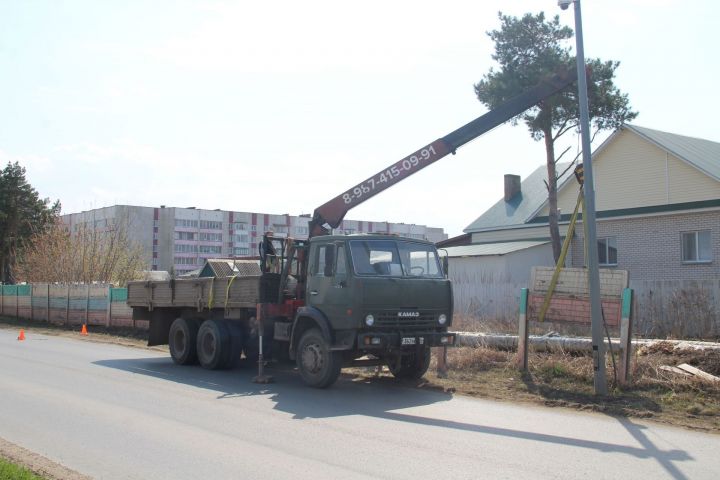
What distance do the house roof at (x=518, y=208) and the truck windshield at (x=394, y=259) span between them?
19599 millimetres

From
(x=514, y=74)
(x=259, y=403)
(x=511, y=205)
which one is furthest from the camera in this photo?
(x=511, y=205)

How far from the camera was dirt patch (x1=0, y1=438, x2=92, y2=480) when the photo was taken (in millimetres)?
6094

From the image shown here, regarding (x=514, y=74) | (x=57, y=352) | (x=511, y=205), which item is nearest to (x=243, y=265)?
(x=57, y=352)

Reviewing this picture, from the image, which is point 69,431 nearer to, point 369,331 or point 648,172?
point 369,331

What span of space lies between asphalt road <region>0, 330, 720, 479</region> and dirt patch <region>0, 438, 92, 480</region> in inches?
6.9

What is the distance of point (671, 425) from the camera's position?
8750 mm

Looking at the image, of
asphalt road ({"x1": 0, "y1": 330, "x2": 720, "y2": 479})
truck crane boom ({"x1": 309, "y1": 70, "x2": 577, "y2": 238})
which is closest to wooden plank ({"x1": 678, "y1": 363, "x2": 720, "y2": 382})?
asphalt road ({"x1": 0, "y1": 330, "x2": 720, "y2": 479})

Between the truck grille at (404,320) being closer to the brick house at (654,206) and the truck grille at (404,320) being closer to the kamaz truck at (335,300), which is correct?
the kamaz truck at (335,300)

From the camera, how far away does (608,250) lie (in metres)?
27.5

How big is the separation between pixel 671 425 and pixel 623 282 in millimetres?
3535

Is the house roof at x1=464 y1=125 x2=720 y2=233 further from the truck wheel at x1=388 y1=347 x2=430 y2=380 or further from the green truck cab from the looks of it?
the green truck cab

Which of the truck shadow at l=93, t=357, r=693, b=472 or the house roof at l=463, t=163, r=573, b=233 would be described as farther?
the house roof at l=463, t=163, r=573, b=233

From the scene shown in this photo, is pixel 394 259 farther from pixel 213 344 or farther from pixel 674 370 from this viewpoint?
pixel 213 344

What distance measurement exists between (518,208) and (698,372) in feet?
76.8
